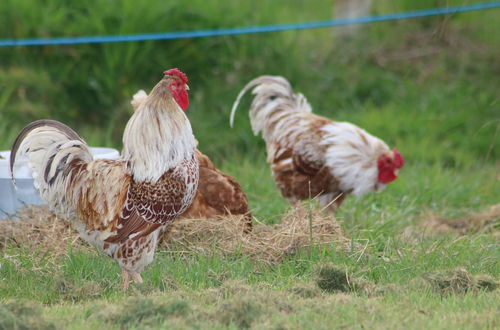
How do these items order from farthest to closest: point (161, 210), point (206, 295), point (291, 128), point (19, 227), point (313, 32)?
1. point (313, 32)
2. point (291, 128)
3. point (19, 227)
4. point (161, 210)
5. point (206, 295)

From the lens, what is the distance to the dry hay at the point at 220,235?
16.6 feet

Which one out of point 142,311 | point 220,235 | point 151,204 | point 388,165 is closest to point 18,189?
point 220,235

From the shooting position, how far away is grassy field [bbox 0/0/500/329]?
3824 mm

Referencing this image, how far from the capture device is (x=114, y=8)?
9.14m

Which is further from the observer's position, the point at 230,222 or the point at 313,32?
the point at 313,32

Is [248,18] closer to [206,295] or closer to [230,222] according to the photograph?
[230,222]

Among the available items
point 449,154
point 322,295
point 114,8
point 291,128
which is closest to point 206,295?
point 322,295

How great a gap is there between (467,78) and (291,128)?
4508mm

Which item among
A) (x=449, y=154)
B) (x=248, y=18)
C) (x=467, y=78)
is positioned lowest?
(x=449, y=154)

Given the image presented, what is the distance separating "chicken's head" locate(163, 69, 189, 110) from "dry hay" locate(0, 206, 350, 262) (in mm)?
1016

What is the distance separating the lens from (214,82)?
9.15 meters

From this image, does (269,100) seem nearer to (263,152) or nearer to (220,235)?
(263,152)

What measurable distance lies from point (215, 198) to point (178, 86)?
3.84 ft

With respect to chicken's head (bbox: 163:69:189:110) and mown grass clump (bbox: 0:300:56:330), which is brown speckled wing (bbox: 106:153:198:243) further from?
mown grass clump (bbox: 0:300:56:330)
